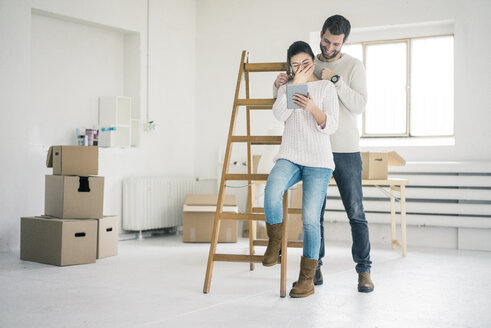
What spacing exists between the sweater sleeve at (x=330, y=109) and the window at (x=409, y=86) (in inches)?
118

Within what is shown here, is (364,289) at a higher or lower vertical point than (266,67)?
lower

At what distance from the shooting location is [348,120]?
9.75 feet

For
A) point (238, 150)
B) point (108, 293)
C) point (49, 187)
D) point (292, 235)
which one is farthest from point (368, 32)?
point (108, 293)

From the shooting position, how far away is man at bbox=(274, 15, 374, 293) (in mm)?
2893

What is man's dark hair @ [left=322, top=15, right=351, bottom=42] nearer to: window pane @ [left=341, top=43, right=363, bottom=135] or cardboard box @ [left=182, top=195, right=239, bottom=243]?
cardboard box @ [left=182, top=195, right=239, bottom=243]

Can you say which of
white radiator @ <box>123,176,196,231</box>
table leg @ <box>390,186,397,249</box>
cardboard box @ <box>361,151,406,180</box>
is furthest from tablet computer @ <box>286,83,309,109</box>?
white radiator @ <box>123,176,196,231</box>

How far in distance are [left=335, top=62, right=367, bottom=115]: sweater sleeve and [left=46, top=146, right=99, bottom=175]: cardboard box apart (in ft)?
7.02

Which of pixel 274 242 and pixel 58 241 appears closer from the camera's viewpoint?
pixel 274 242

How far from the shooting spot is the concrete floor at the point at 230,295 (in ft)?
7.89

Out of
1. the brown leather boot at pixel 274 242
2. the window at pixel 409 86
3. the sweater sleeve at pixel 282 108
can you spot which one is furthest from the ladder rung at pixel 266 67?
the window at pixel 409 86

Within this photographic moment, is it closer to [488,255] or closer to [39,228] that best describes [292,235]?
[488,255]

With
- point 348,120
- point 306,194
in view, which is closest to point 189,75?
point 348,120

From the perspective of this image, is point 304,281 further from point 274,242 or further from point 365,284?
point 365,284

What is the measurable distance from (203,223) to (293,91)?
2776mm
